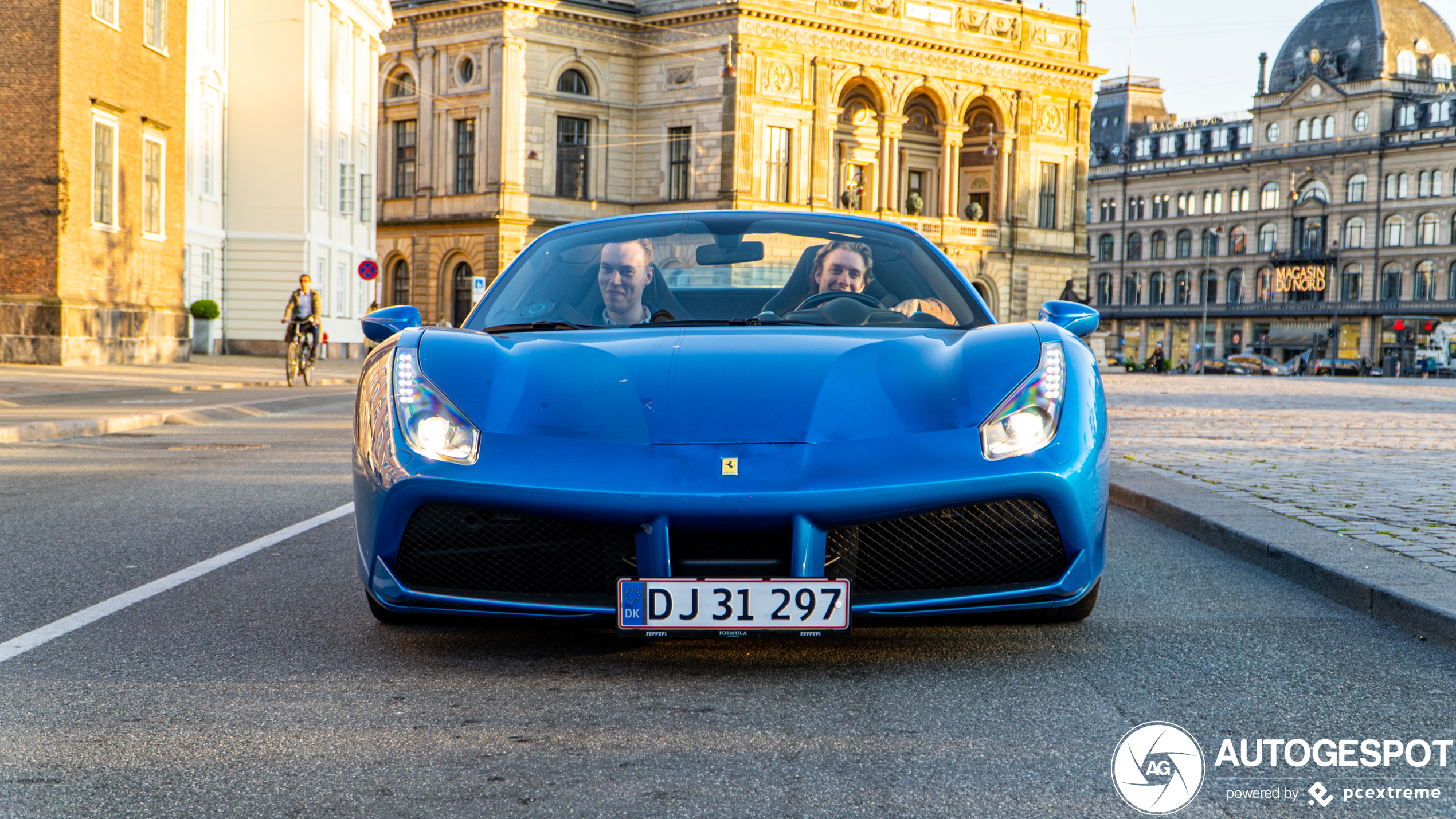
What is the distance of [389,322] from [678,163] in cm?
5747

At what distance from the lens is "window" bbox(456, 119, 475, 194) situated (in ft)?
199

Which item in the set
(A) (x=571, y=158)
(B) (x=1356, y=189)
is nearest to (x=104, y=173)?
(A) (x=571, y=158)

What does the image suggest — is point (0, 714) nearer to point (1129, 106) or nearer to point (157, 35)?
point (157, 35)

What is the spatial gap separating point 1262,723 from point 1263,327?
329 feet

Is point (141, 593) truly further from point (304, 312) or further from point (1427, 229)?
point (1427, 229)

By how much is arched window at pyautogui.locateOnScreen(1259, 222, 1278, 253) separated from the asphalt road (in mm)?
98687

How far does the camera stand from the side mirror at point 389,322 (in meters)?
4.85

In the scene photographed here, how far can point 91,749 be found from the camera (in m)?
3.08

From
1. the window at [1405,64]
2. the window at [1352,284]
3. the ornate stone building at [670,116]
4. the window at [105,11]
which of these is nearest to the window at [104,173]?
the window at [105,11]

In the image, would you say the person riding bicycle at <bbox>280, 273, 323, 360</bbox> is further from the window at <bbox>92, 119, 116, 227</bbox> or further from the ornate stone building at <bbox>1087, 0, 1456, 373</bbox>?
the ornate stone building at <bbox>1087, 0, 1456, 373</bbox>

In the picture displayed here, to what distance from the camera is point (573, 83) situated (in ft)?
200

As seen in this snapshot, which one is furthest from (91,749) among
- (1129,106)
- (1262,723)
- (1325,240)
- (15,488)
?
(1129,106)

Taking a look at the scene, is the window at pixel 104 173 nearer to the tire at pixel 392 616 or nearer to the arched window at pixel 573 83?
the tire at pixel 392 616

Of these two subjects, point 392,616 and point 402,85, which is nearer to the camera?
point 392,616
